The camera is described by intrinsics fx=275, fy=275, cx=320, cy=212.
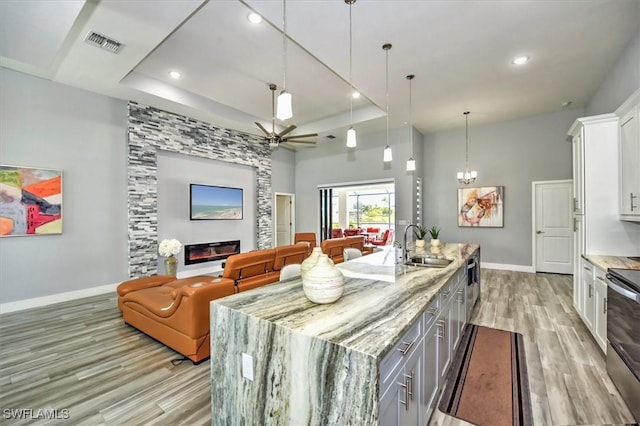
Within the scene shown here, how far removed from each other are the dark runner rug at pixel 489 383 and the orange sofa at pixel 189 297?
7.07 ft

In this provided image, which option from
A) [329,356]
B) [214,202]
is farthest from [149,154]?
[329,356]

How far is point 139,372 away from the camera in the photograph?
8.13 ft

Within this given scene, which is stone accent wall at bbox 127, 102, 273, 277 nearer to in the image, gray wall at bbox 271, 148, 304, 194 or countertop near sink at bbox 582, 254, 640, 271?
gray wall at bbox 271, 148, 304, 194

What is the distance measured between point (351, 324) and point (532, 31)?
4109 millimetres

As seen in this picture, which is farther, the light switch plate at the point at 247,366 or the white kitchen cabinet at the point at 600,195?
the white kitchen cabinet at the point at 600,195

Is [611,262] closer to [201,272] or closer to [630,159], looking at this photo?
[630,159]

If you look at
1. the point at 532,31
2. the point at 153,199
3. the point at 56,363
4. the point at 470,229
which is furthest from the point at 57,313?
the point at 470,229

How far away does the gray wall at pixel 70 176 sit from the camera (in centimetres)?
398

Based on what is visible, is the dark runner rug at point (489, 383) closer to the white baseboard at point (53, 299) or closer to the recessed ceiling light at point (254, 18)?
the recessed ceiling light at point (254, 18)

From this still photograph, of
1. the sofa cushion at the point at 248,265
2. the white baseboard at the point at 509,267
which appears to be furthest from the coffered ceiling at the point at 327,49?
the white baseboard at the point at 509,267

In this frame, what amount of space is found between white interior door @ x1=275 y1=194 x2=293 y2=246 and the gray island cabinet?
268 inches

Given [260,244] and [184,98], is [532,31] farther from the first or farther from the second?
[260,244]

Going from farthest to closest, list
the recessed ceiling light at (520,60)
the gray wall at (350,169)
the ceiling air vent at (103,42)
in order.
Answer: the gray wall at (350,169) → the recessed ceiling light at (520,60) → the ceiling air vent at (103,42)

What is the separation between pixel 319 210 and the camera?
834 cm
